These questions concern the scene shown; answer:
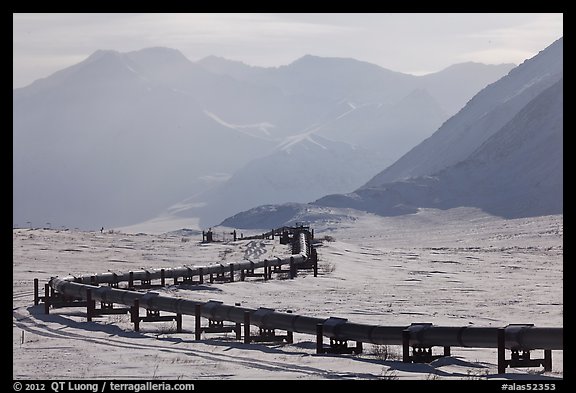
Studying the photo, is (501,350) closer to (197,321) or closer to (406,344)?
(406,344)

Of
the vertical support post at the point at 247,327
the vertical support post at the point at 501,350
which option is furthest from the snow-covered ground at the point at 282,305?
the vertical support post at the point at 247,327

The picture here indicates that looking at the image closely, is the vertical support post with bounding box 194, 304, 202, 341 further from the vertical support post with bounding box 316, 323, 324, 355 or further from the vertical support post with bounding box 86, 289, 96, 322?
the vertical support post with bounding box 86, 289, 96, 322

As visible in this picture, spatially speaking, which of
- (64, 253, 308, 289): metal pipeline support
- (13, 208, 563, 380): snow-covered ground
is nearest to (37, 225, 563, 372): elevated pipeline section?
(13, 208, 563, 380): snow-covered ground

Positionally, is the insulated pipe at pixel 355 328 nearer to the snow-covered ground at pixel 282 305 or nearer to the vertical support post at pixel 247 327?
the vertical support post at pixel 247 327

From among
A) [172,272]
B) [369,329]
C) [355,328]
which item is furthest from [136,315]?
[172,272]

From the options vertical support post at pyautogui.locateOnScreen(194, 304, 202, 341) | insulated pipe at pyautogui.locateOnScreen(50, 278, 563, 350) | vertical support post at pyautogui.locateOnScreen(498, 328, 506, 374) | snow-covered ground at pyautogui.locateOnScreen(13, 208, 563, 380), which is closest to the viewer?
vertical support post at pyautogui.locateOnScreen(498, 328, 506, 374)

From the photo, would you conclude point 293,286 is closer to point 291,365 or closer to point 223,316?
point 223,316
